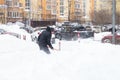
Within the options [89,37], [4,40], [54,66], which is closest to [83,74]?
[54,66]

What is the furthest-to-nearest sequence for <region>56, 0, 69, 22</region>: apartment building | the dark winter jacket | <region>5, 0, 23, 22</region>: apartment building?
<region>56, 0, 69, 22</region>: apartment building → <region>5, 0, 23, 22</region>: apartment building → the dark winter jacket

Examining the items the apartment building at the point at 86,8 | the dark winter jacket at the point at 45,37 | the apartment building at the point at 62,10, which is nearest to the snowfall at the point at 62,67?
the dark winter jacket at the point at 45,37

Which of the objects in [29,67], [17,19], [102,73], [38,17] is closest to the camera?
[29,67]

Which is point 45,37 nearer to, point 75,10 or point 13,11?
point 13,11

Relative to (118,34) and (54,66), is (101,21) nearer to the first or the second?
(118,34)

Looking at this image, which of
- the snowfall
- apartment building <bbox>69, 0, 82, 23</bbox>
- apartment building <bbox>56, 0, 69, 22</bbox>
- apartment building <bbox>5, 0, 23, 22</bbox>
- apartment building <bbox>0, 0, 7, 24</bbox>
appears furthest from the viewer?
apartment building <bbox>56, 0, 69, 22</bbox>

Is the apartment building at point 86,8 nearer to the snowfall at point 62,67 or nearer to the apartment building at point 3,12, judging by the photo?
the apartment building at point 3,12

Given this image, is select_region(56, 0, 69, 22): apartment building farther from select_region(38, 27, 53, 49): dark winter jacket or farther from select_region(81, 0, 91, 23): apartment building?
select_region(38, 27, 53, 49): dark winter jacket

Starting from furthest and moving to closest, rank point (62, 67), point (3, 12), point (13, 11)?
point (13, 11), point (3, 12), point (62, 67)

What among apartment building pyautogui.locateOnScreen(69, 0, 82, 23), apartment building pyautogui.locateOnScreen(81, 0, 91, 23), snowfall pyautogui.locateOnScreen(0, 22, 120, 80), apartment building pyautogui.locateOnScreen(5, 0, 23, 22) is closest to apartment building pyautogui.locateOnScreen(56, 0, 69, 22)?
apartment building pyautogui.locateOnScreen(69, 0, 82, 23)

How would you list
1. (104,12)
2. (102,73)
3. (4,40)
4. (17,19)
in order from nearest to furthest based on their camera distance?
(102,73)
(4,40)
(104,12)
(17,19)

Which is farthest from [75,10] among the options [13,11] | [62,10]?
[13,11]

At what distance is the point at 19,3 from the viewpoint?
9325cm

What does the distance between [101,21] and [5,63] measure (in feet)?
185
